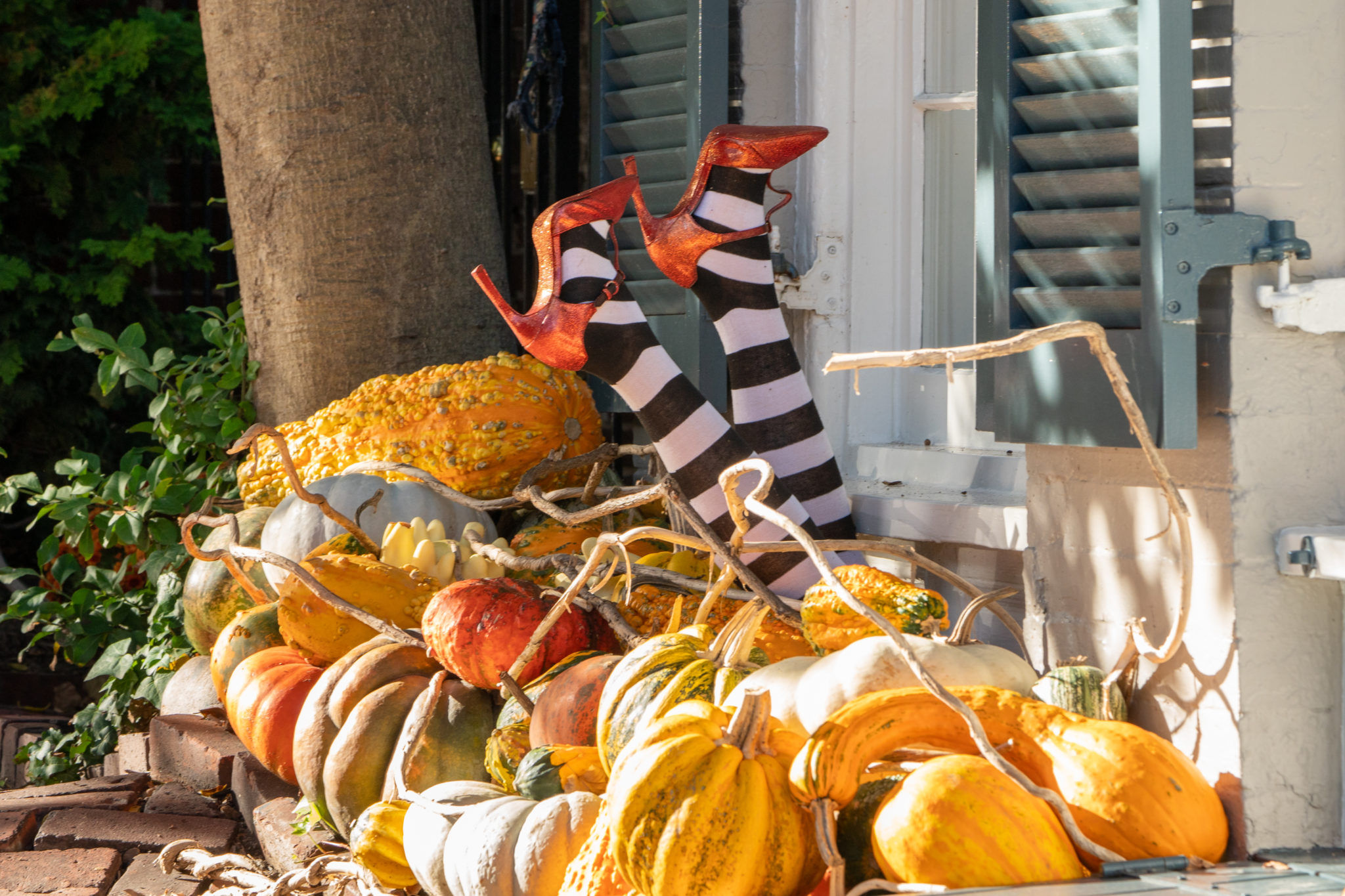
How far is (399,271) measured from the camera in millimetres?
3656

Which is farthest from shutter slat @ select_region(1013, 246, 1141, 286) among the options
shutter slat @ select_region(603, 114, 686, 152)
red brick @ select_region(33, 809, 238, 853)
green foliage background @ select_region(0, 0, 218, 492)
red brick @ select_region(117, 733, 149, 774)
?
green foliage background @ select_region(0, 0, 218, 492)

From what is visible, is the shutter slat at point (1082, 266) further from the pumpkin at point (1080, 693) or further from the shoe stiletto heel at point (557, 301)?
the shoe stiletto heel at point (557, 301)

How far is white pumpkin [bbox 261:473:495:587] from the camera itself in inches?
112

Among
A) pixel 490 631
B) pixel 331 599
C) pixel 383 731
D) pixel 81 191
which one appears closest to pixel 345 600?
pixel 331 599

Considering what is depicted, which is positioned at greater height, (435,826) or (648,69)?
(648,69)

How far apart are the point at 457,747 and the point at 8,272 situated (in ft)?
10.6

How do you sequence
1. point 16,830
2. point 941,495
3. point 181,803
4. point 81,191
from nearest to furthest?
point 941,495, point 16,830, point 181,803, point 81,191

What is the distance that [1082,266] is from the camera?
64.1 inches

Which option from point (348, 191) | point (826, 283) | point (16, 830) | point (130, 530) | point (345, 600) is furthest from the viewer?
point (348, 191)

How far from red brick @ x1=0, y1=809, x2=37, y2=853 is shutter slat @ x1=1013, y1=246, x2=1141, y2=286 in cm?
226

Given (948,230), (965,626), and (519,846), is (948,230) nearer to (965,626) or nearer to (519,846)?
(965,626)

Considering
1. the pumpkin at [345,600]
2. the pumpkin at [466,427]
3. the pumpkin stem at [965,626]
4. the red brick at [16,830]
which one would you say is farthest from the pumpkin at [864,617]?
the red brick at [16,830]

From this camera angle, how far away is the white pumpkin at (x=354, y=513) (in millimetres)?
2844

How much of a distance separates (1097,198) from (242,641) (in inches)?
77.0
